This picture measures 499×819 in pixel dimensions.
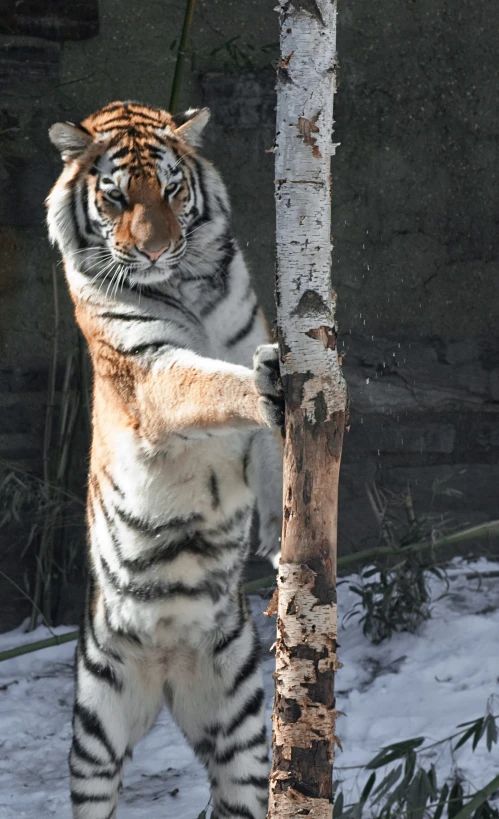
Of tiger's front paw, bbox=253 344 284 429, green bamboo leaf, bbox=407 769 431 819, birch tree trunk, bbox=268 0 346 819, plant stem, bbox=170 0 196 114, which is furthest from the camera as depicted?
plant stem, bbox=170 0 196 114

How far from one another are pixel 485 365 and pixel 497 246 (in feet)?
1.78

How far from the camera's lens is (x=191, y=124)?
9.03ft

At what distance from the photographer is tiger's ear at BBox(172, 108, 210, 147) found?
108 inches

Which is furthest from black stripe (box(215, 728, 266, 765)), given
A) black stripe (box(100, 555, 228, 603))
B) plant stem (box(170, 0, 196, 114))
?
plant stem (box(170, 0, 196, 114))

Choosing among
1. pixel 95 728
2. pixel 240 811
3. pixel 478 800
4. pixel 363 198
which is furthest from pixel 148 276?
pixel 363 198

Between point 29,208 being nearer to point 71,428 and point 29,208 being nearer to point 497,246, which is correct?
point 71,428

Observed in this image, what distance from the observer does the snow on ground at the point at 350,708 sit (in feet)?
10.3

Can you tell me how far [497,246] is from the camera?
4578mm

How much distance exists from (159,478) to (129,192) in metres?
0.72

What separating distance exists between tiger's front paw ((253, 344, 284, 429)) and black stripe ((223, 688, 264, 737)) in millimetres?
1156

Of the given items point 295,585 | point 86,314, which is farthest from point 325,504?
point 86,314

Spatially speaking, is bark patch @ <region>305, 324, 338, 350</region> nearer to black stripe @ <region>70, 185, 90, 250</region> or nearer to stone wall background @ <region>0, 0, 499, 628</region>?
black stripe @ <region>70, 185, 90, 250</region>

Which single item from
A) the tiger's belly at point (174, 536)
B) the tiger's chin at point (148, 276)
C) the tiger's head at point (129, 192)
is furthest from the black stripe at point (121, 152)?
the tiger's belly at point (174, 536)

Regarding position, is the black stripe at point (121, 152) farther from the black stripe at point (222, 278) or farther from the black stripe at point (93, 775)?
the black stripe at point (93, 775)
